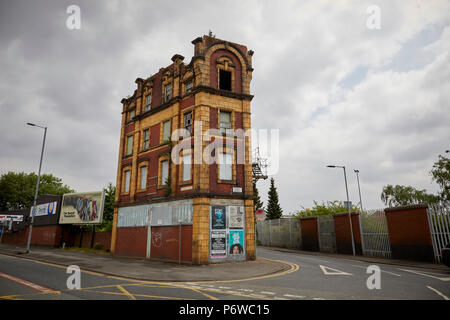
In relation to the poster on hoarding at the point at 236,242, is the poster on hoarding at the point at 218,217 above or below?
above

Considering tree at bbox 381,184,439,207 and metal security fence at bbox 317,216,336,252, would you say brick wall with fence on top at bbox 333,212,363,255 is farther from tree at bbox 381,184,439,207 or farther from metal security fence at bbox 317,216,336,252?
tree at bbox 381,184,439,207

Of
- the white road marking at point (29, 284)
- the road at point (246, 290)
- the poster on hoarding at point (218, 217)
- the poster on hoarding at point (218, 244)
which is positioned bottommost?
the road at point (246, 290)

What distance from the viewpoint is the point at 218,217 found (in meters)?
19.0

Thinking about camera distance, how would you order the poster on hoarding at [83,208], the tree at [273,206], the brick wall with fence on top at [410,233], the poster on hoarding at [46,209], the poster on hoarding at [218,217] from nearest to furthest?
the brick wall with fence on top at [410,233] → the poster on hoarding at [218,217] → the poster on hoarding at [83,208] → the poster on hoarding at [46,209] → the tree at [273,206]

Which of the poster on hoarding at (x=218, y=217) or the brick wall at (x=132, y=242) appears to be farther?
the brick wall at (x=132, y=242)

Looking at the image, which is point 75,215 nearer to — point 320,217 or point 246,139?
point 246,139

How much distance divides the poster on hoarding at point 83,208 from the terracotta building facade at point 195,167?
6830 mm

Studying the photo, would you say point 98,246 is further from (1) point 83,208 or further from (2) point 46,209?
(2) point 46,209

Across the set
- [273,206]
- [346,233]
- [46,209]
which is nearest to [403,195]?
[273,206]

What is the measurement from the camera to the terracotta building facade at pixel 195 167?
18.9 meters

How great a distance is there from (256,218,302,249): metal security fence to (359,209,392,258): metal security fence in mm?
8778

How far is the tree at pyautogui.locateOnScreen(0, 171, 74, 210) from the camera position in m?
58.9

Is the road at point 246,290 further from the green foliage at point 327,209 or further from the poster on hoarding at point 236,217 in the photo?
the green foliage at point 327,209

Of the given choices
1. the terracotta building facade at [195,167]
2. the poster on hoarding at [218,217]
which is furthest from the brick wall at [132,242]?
the poster on hoarding at [218,217]
